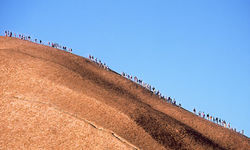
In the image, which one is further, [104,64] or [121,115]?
[104,64]

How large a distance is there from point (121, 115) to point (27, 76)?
1375 cm

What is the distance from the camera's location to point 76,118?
35469mm

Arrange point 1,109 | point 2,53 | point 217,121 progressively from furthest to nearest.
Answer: point 217,121 < point 2,53 < point 1,109

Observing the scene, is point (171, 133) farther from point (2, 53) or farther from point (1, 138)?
point (2, 53)

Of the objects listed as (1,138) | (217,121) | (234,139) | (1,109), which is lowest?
(1,138)

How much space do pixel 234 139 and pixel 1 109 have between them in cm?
3380

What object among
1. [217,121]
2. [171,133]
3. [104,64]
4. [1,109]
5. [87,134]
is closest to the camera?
[87,134]

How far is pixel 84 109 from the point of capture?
3784 centimetres

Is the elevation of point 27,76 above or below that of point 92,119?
above

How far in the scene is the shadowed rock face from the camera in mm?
33812

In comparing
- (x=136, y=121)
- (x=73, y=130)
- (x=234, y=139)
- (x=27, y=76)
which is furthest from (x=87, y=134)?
(x=234, y=139)

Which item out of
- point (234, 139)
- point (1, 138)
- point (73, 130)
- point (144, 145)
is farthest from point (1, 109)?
point (234, 139)

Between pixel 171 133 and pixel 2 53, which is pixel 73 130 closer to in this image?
pixel 171 133

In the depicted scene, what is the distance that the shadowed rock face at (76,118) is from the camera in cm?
3381
